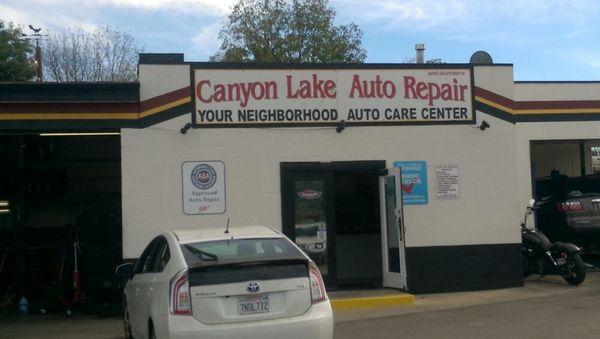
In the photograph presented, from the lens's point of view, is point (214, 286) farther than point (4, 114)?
No

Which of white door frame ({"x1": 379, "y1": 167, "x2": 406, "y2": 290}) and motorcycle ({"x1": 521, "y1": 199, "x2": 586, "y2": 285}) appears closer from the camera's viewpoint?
white door frame ({"x1": 379, "y1": 167, "x2": 406, "y2": 290})

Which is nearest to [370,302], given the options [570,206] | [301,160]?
[301,160]

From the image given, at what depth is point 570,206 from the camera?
16.6 meters

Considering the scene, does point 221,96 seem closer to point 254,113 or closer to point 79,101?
point 254,113

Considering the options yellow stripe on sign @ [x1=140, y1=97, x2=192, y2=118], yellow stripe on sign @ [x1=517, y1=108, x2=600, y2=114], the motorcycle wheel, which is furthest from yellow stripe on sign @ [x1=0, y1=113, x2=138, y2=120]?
yellow stripe on sign @ [x1=517, y1=108, x2=600, y2=114]

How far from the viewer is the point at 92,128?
44.6 ft

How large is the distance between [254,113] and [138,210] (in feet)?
8.79

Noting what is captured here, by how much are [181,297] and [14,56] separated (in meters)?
38.5

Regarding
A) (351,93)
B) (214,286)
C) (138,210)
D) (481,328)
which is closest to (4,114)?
(138,210)

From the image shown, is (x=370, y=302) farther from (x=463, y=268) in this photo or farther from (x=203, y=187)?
(x=203, y=187)

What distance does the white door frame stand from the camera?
14.1 metres

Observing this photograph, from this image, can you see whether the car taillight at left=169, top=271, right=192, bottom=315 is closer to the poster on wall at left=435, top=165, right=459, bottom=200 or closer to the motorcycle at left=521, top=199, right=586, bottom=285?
the poster on wall at left=435, top=165, right=459, bottom=200

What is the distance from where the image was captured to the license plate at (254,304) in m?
7.81

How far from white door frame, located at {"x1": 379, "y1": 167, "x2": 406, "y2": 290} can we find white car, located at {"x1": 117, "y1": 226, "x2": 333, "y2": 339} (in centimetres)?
594
